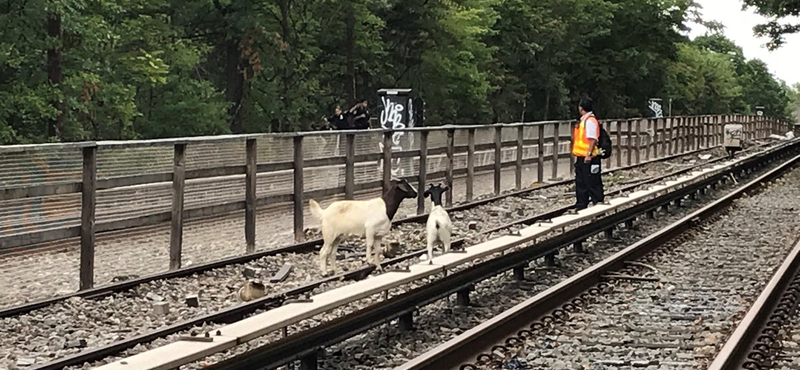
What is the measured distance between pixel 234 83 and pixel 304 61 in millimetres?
2377

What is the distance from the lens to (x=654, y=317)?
920cm

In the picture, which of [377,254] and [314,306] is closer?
[314,306]

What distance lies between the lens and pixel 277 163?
13367mm

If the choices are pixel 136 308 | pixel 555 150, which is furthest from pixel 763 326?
pixel 555 150

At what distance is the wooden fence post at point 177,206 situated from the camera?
11.2 m

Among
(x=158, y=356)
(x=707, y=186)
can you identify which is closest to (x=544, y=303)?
(x=158, y=356)

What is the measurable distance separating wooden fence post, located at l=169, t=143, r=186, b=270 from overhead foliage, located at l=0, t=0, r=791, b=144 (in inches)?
466

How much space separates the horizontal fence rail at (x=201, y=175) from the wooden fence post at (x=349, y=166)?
0.02 metres

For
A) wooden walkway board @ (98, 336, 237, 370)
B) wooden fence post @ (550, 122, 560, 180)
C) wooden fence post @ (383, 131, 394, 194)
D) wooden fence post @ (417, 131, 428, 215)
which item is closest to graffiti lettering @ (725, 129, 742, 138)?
wooden fence post @ (550, 122, 560, 180)

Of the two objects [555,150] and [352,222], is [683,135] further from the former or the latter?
[352,222]

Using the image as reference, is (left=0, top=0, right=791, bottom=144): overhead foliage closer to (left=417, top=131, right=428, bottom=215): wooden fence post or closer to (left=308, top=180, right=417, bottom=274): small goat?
(left=417, top=131, right=428, bottom=215): wooden fence post

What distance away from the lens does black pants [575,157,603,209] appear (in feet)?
53.3

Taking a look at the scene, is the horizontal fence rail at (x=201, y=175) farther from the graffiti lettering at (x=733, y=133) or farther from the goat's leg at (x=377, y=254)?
the graffiti lettering at (x=733, y=133)

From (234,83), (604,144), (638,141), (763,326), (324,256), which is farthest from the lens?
(234,83)
